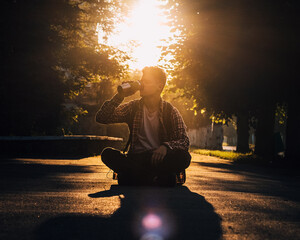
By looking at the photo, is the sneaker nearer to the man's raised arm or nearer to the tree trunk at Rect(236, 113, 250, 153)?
the man's raised arm

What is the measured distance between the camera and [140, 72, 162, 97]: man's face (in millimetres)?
4828

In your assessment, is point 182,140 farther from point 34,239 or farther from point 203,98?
point 203,98

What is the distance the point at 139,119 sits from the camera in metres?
4.90

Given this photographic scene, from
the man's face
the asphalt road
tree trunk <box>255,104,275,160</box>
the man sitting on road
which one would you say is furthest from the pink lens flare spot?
tree trunk <box>255,104,275,160</box>

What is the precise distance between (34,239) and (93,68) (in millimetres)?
16713

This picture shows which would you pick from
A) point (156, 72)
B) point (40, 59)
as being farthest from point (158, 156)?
point (40, 59)

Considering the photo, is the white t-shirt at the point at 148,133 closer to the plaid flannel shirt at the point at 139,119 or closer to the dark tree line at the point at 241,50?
the plaid flannel shirt at the point at 139,119

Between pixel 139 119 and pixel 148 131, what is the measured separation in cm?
19

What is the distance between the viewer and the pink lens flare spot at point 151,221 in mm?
2664

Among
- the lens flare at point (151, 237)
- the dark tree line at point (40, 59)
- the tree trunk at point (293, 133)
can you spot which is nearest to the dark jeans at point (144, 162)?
the lens flare at point (151, 237)

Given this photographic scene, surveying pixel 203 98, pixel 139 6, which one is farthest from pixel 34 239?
pixel 139 6

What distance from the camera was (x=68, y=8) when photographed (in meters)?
16.7

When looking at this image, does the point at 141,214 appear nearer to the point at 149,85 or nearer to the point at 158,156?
the point at 158,156

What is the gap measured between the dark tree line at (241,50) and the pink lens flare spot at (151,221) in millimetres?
9192
